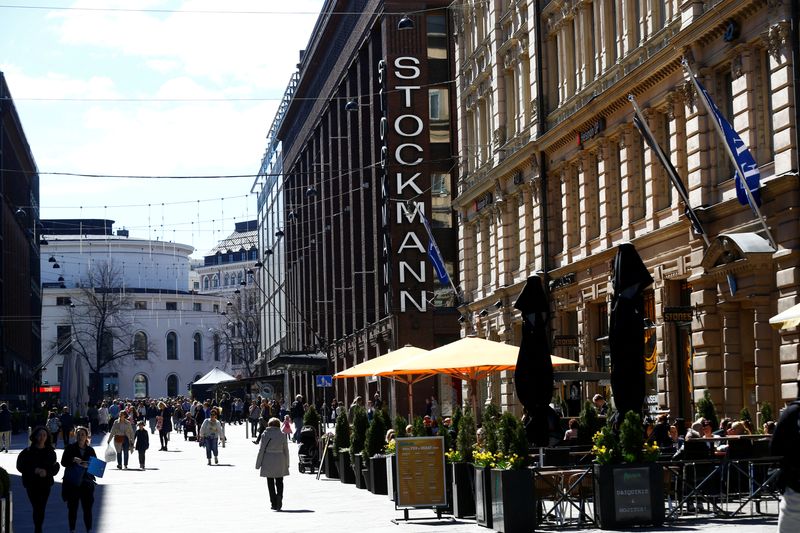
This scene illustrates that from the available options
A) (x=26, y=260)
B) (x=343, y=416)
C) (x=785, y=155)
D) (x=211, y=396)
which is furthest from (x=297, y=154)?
(x=785, y=155)

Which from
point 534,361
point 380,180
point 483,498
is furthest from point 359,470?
point 380,180

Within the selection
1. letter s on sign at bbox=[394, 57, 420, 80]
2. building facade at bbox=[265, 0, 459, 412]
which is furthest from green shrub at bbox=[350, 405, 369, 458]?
letter s on sign at bbox=[394, 57, 420, 80]

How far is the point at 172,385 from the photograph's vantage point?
556 feet

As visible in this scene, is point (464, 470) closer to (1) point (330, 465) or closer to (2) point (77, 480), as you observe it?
(2) point (77, 480)

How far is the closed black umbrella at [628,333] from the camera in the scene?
2105cm

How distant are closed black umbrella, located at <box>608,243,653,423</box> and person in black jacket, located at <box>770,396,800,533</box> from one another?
31.8 feet

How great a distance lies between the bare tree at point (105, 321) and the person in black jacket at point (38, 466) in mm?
110931

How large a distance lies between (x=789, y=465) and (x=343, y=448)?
75.5 ft

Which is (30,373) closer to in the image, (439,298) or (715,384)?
(439,298)

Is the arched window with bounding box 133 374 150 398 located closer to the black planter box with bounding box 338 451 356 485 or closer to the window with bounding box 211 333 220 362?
the window with bounding box 211 333 220 362

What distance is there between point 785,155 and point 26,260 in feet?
308

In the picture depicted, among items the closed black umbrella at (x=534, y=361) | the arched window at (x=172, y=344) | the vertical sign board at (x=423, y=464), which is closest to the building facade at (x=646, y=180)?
the closed black umbrella at (x=534, y=361)

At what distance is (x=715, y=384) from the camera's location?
29.8 m

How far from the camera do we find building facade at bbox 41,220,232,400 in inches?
6275
